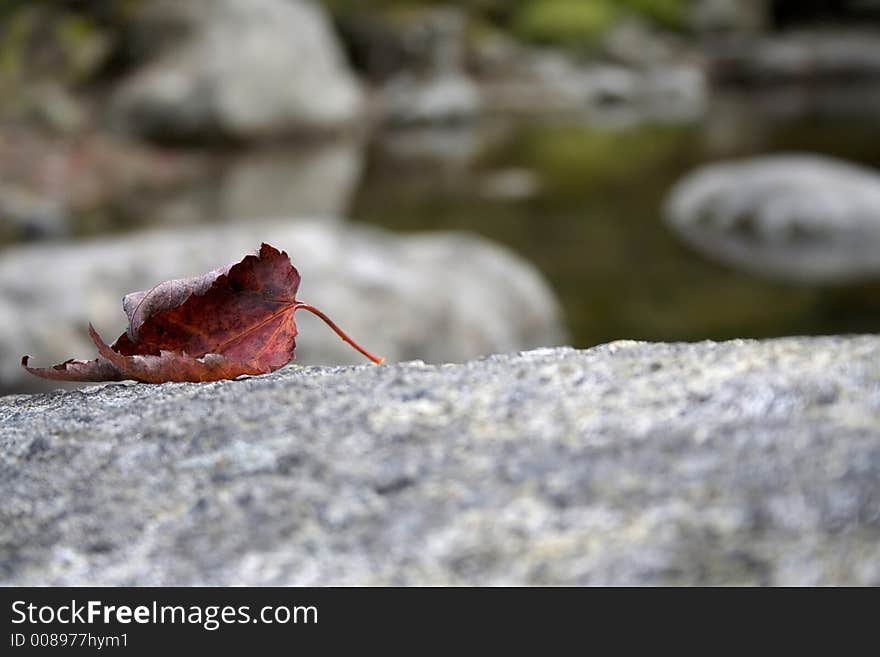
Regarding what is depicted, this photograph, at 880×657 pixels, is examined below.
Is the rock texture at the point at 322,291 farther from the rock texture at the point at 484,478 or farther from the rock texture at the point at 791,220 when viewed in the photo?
the rock texture at the point at 484,478

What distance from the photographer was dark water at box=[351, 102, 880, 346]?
220 inches

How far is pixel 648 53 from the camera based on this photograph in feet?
52.4

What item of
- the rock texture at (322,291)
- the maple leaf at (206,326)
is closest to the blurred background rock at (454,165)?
the rock texture at (322,291)

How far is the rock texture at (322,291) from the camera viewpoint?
12.8 feet

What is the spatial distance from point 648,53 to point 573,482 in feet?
53.1

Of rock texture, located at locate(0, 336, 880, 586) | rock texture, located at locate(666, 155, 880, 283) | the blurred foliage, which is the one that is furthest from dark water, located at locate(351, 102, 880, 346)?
rock texture, located at locate(0, 336, 880, 586)

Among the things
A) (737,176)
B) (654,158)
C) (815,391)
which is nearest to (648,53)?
(654,158)

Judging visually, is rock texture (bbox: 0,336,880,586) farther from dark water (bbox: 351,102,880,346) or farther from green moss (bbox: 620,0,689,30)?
green moss (bbox: 620,0,689,30)

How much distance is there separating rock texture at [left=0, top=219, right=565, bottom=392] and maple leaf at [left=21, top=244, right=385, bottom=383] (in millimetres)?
2708

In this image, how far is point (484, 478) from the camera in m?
0.72

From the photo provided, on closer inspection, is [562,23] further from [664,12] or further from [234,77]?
[234,77]

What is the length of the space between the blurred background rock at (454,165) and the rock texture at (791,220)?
0.02 metres

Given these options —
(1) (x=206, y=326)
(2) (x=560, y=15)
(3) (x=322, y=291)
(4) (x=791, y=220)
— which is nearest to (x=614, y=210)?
(4) (x=791, y=220)
